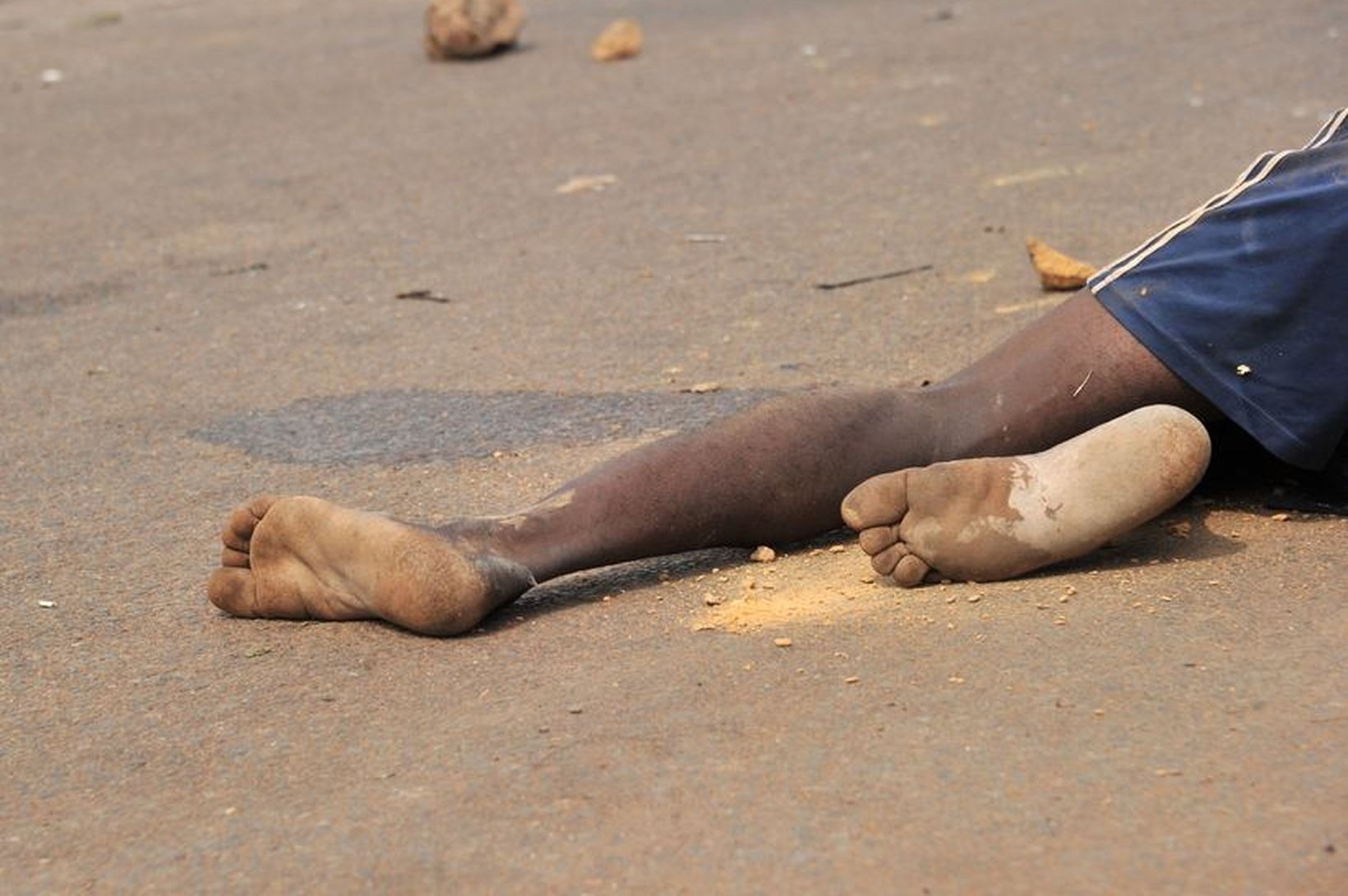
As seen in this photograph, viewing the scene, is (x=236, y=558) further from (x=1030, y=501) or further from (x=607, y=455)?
(x=1030, y=501)

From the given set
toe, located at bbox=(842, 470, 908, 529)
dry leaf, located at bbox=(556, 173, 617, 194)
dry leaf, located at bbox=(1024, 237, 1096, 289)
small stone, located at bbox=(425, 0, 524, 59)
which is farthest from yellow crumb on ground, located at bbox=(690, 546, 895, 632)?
→ small stone, located at bbox=(425, 0, 524, 59)

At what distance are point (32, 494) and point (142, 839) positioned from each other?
158 centimetres

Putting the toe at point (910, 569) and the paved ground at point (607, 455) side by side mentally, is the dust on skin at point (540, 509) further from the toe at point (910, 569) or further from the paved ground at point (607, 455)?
the toe at point (910, 569)

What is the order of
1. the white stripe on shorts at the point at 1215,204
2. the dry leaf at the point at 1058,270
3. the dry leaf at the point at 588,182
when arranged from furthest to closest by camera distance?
the dry leaf at the point at 588,182
the dry leaf at the point at 1058,270
the white stripe on shorts at the point at 1215,204

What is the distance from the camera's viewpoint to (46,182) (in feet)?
22.4

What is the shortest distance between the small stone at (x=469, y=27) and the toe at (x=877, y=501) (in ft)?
20.3

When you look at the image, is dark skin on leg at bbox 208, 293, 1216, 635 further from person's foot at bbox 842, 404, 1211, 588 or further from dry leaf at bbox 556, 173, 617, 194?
dry leaf at bbox 556, 173, 617, 194

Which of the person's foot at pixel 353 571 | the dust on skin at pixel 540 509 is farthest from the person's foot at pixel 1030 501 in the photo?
the person's foot at pixel 353 571

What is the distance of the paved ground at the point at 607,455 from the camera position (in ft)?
7.04

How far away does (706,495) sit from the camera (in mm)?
2846

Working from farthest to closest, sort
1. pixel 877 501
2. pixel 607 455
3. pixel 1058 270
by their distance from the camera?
pixel 1058 270
pixel 607 455
pixel 877 501

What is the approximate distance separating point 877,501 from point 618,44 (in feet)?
19.6

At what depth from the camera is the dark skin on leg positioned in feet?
8.83

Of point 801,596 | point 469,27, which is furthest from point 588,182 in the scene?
point 801,596
